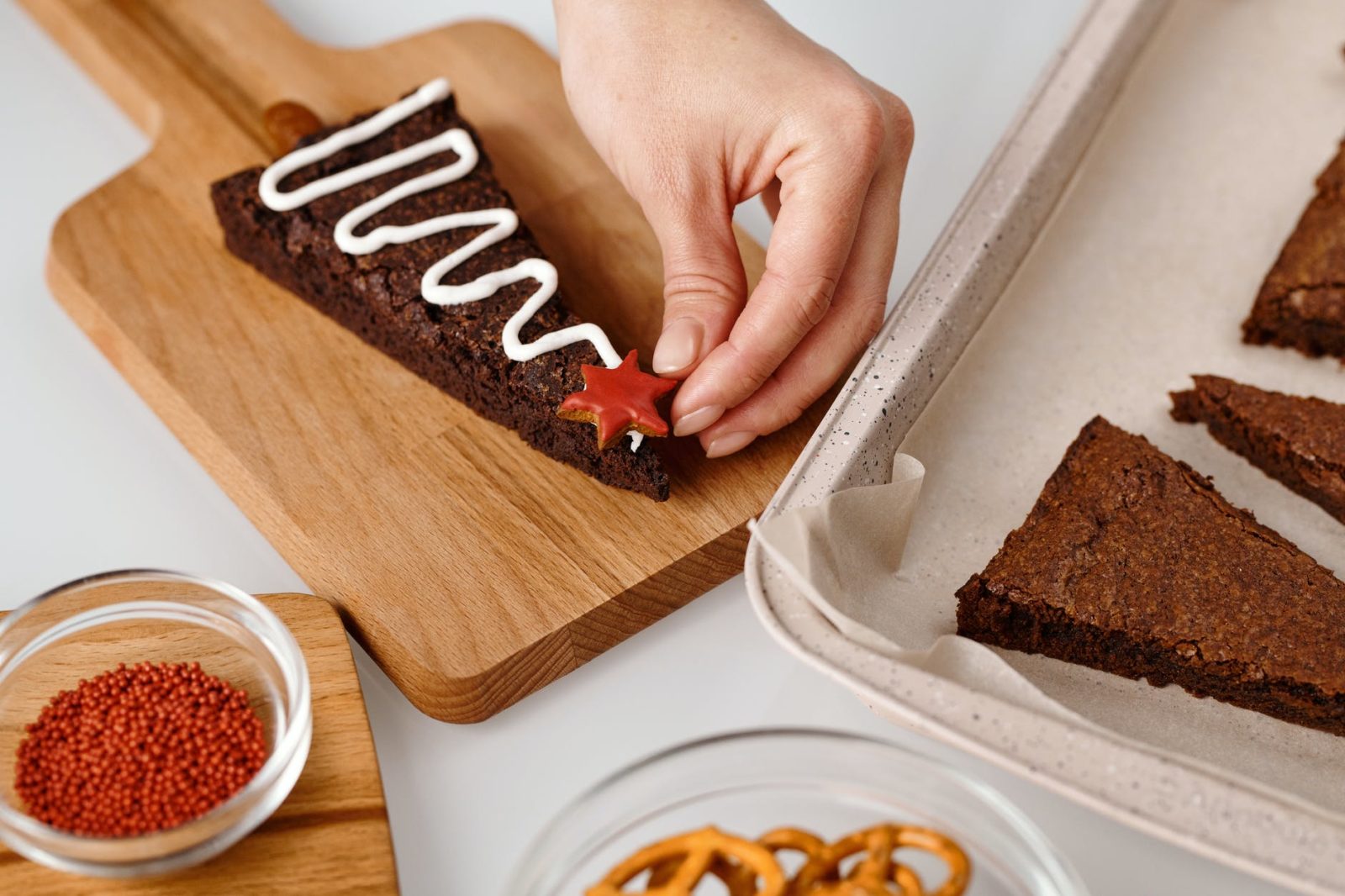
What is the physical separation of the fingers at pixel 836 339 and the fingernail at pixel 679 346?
138 millimetres

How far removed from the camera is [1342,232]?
2.86 meters

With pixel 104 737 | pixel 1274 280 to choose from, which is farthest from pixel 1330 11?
pixel 104 737

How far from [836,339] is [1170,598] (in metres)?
0.78

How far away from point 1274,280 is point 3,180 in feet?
10.0

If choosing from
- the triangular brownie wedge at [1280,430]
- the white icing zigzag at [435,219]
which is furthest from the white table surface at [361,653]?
the triangular brownie wedge at [1280,430]

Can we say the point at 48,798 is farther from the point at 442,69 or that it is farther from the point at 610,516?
the point at 442,69

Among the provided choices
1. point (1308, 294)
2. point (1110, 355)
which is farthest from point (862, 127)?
point (1308, 294)

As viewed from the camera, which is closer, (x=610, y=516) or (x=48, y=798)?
(x=48, y=798)

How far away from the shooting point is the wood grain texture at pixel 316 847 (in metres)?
1.92

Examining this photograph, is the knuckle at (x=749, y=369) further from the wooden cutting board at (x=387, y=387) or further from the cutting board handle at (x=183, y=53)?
the cutting board handle at (x=183, y=53)

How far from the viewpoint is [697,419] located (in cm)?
241

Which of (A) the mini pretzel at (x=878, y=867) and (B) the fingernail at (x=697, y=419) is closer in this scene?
(A) the mini pretzel at (x=878, y=867)

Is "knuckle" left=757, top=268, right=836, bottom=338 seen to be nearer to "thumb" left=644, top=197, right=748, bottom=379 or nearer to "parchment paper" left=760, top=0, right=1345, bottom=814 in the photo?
"thumb" left=644, top=197, right=748, bottom=379

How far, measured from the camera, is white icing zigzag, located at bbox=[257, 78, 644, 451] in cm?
258
